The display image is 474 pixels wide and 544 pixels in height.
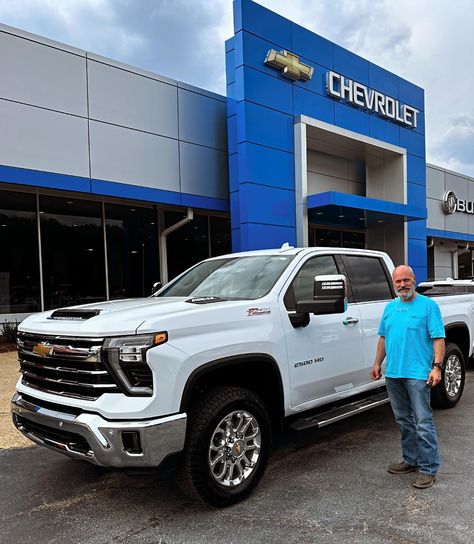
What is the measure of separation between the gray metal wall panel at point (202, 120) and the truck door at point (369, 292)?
926cm

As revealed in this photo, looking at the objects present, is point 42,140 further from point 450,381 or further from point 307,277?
point 450,381

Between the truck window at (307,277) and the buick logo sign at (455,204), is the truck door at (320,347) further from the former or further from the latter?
the buick logo sign at (455,204)

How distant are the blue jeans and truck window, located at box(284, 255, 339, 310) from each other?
3.30 feet

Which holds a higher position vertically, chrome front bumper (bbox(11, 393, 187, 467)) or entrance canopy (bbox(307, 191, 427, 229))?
entrance canopy (bbox(307, 191, 427, 229))

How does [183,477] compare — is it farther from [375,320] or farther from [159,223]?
[159,223]

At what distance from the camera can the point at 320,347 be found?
4.23 metres

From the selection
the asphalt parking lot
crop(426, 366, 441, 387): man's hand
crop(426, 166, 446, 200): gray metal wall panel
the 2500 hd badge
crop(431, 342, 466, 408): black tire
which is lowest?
the asphalt parking lot

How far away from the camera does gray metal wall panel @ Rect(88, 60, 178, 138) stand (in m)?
11.8

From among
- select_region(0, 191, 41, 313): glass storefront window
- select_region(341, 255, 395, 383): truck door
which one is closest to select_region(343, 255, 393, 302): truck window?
select_region(341, 255, 395, 383): truck door

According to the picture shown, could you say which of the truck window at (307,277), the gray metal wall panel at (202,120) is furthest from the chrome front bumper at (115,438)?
the gray metal wall panel at (202,120)

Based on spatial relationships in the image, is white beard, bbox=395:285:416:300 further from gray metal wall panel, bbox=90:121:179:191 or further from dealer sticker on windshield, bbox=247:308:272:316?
gray metal wall panel, bbox=90:121:179:191

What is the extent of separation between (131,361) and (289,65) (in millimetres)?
12751

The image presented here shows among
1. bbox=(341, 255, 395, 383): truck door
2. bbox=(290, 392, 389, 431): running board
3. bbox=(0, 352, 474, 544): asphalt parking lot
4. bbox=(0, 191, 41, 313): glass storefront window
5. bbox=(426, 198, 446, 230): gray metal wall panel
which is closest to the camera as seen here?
bbox=(0, 352, 474, 544): asphalt parking lot

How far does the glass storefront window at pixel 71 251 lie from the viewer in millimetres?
12742
